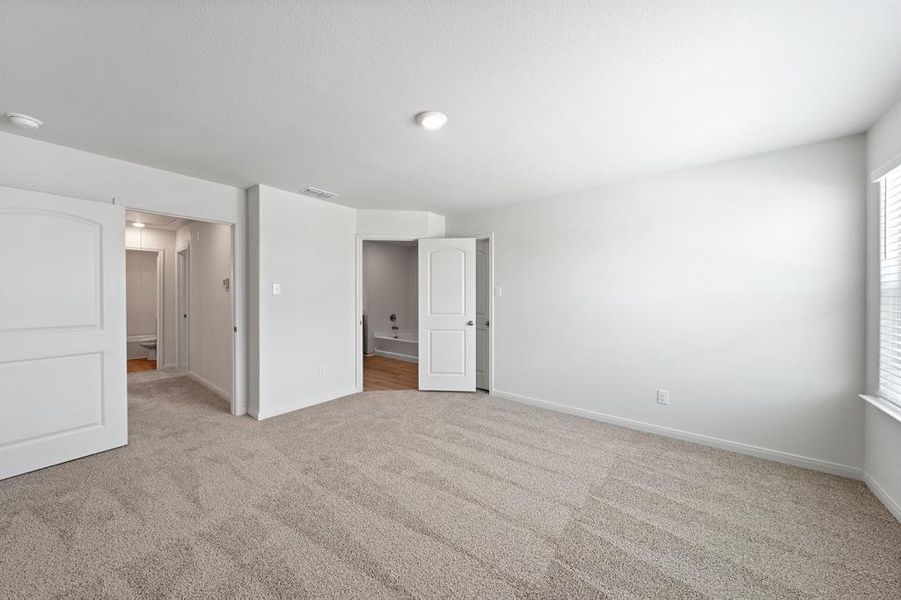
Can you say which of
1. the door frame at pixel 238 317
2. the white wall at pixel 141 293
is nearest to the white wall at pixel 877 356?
the door frame at pixel 238 317

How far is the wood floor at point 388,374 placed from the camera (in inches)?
194

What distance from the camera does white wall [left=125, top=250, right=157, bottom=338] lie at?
695cm

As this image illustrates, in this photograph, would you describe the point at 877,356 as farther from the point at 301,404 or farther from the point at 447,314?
the point at 301,404

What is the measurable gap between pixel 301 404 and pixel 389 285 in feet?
13.6

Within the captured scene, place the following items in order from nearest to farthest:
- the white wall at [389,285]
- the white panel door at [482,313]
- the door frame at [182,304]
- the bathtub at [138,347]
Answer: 1. the white panel door at [482,313]
2. the door frame at [182,304]
3. the bathtub at [138,347]
4. the white wall at [389,285]

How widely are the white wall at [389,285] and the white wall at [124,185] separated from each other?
3.86 meters

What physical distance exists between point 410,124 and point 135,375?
585cm

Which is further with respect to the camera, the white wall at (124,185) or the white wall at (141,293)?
the white wall at (141,293)

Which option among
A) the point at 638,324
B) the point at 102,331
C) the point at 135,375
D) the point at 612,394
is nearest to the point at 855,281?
the point at 638,324

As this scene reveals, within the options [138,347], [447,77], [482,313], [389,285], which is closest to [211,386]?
[138,347]

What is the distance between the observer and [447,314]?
4.69m

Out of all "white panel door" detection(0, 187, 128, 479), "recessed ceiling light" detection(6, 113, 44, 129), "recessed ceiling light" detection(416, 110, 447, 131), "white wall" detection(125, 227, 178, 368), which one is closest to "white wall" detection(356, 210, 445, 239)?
"white panel door" detection(0, 187, 128, 479)

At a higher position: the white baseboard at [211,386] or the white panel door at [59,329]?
the white panel door at [59,329]

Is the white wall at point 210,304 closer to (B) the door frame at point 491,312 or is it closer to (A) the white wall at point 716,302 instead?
(B) the door frame at point 491,312
